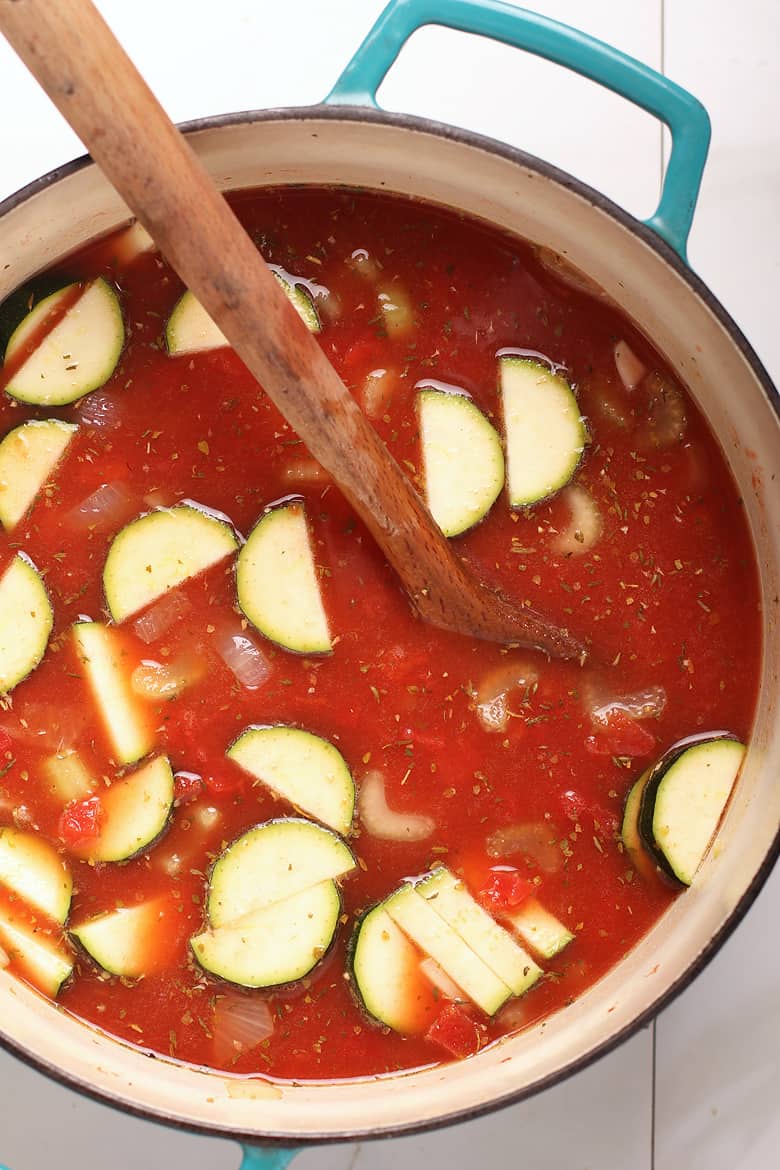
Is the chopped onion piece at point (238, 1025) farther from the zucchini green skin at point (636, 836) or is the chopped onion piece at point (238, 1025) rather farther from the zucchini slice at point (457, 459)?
the zucchini slice at point (457, 459)

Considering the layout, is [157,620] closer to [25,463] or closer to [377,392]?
[25,463]

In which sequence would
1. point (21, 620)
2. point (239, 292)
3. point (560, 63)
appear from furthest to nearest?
1. point (21, 620)
2. point (560, 63)
3. point (239, 292)

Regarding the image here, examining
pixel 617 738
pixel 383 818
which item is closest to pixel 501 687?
pixel 617 738

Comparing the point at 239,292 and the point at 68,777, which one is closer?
the point at 239,292

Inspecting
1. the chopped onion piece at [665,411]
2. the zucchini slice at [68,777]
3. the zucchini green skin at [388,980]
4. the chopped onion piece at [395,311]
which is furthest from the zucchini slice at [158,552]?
the chopped onion piece at [665,411]

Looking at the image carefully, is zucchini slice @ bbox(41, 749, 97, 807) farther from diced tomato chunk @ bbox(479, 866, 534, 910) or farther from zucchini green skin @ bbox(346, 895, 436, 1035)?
diced tomato chunk @ bbox(479, 866, 534, 910)

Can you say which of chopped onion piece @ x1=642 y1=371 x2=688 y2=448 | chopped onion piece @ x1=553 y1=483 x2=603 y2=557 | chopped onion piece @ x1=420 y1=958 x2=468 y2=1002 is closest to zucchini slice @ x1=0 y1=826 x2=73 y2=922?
chopped onion piece @ x1=420 y1=958 x2=468 y2=1002

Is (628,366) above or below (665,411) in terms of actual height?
above

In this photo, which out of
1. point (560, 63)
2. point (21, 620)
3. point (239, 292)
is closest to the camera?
point (239, 292)
